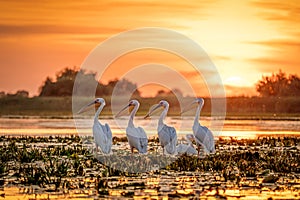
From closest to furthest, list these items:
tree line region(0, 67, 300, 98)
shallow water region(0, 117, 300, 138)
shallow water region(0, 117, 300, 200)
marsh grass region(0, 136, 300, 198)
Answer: shallow water region(0, 117, 300, 200)
marsh grass region(0, 136, 300, 198)
shallow water region(0, 117, 300, 138)
tree line region(0, 67, 300, 98)

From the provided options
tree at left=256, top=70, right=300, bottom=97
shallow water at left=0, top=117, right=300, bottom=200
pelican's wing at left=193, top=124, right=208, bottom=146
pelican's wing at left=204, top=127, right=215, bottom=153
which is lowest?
shallow water at left=0, top=117, right=300, bottom=200

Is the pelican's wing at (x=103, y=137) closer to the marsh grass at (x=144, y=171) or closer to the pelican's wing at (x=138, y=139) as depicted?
the marsh grass at (x=144, y=171)

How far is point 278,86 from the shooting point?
251 feet

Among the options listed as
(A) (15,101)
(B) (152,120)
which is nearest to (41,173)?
(B) (152,120)

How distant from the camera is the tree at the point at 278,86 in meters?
74.9

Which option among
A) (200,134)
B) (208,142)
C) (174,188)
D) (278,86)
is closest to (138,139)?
(200,134)

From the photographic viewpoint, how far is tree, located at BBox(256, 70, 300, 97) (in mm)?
74875

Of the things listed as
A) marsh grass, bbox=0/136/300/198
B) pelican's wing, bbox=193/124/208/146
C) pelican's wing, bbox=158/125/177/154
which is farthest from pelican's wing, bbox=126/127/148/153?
pelican's wing, bbox=193/124/208/146

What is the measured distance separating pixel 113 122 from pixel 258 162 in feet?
95.1

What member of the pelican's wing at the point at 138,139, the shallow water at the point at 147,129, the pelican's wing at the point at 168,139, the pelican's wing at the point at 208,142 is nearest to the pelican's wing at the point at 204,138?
the pelican's wing at the point at 208,142

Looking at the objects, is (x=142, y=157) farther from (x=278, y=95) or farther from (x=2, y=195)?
(x=278, y=95)

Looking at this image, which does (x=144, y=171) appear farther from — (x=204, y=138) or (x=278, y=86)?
(x=278, y=86)

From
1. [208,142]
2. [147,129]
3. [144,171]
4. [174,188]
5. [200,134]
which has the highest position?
[147,129]

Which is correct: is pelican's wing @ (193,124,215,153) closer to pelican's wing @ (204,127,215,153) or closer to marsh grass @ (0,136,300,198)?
pelican's wing @ (204,127,215,153)
